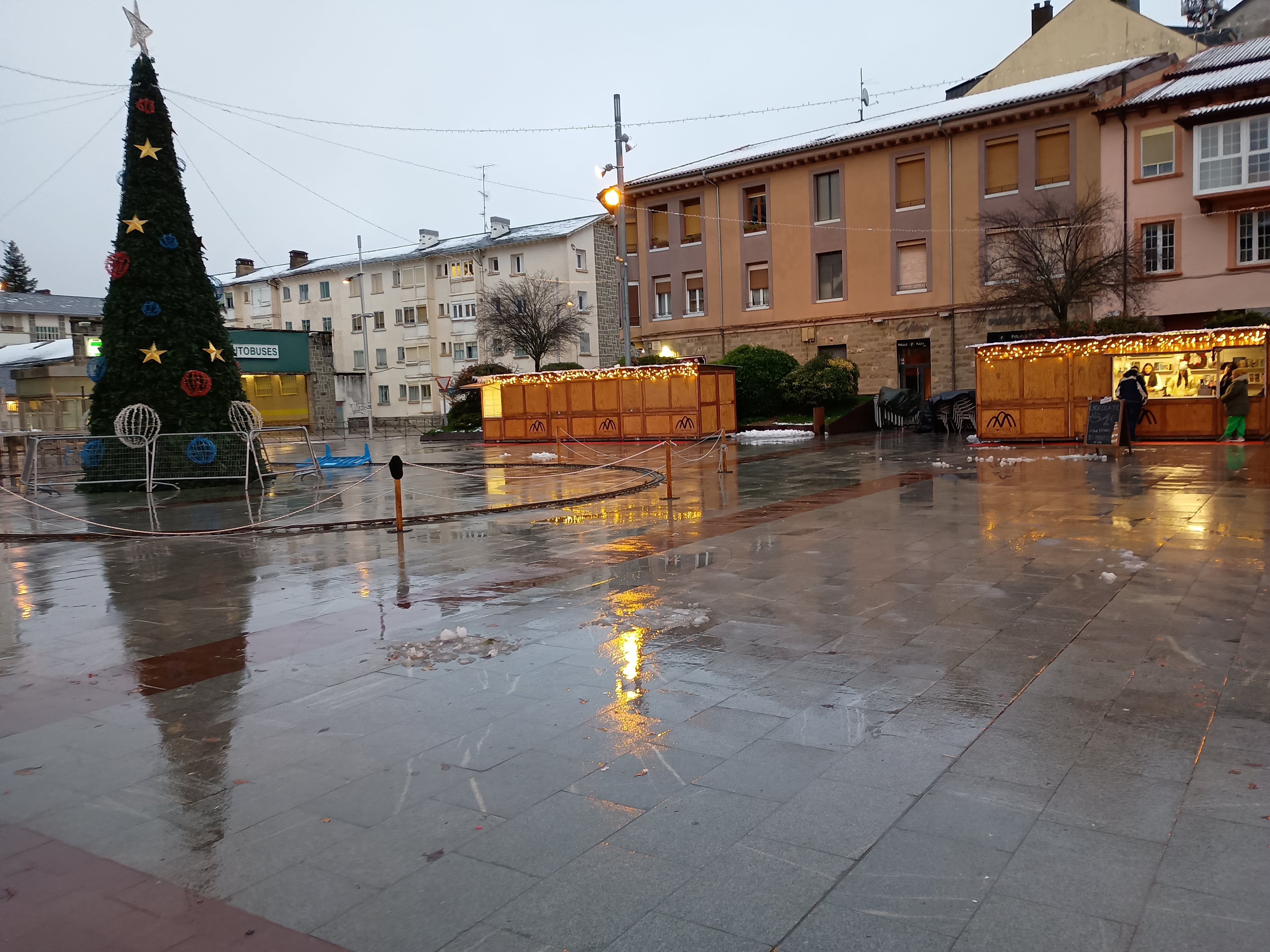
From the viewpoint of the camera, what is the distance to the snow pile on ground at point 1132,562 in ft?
27.2

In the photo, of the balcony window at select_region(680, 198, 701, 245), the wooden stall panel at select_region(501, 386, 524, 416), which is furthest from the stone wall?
the wooden stall panel at select_region(501, 386, 524, 416)

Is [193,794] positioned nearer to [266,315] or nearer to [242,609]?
[242,609]

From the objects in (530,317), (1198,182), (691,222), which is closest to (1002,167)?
(1198,182)

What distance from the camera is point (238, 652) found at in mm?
6719

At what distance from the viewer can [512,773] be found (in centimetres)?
431

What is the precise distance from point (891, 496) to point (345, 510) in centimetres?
865

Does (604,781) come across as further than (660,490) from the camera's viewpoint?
No

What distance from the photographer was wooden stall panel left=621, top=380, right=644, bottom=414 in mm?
32406

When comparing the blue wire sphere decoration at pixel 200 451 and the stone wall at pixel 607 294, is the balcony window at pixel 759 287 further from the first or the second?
the blue wire sphere decoration at pixel 200 451

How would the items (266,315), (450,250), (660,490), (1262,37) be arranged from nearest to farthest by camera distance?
(660,490) < (1262,37) < (450,250) < (266,315)

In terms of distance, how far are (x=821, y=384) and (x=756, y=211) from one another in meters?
11.1

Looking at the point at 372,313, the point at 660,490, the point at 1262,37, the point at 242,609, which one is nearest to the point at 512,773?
the point at 242,609

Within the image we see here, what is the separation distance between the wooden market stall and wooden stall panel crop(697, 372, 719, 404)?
0.08ft

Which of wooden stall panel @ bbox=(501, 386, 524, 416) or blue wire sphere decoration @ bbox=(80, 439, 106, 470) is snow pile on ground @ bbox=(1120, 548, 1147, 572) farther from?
wooden stall panel @ bbox=(501, 386, 524, 416)
